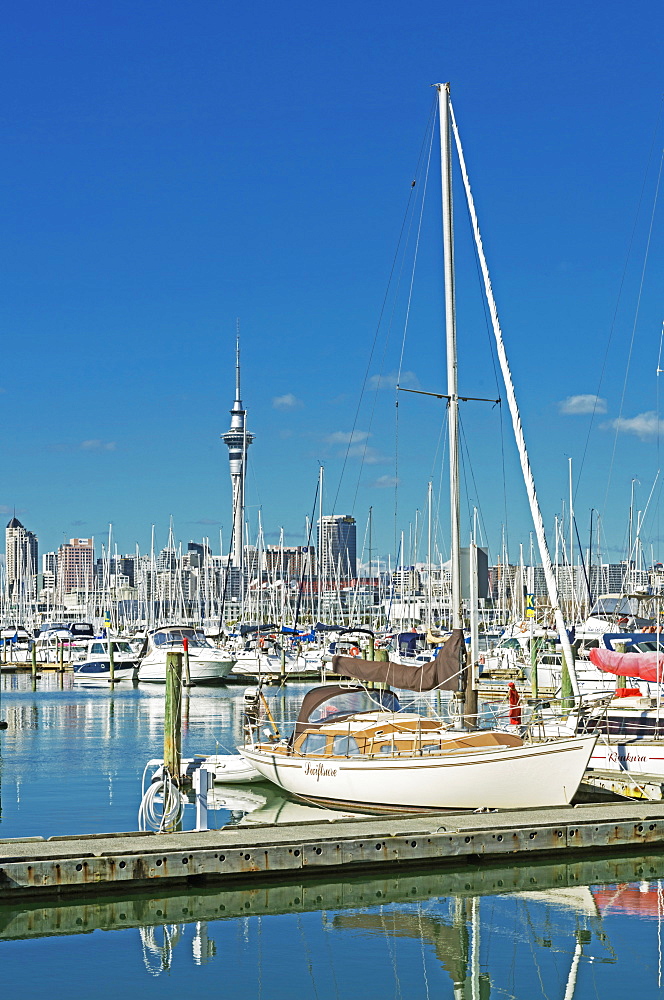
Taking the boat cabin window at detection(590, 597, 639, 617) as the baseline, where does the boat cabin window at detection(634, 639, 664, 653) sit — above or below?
below

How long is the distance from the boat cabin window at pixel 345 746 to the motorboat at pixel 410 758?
20 mm

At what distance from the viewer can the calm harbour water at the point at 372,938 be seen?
1482 centimetres

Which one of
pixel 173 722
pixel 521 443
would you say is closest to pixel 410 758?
pixel 173 722

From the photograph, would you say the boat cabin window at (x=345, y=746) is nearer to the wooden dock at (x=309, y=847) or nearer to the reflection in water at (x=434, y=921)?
the wooden dock at (x=309, y=847)

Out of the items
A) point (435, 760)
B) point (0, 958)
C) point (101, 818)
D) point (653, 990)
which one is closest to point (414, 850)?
point (435, 760)

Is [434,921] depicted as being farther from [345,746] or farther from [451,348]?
[451,348]

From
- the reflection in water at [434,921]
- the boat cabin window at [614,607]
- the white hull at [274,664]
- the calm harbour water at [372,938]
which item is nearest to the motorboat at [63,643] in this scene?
the white hull at [274,664]

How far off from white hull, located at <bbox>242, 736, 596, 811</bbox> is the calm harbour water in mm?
2115

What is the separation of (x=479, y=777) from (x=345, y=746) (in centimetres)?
322

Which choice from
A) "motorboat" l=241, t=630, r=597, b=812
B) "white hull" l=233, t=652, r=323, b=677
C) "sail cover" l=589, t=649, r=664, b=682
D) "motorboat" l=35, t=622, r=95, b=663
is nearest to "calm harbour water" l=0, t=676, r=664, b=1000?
"motorboat" l=241, t=630, r=597, b=812

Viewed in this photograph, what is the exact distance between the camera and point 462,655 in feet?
82.2

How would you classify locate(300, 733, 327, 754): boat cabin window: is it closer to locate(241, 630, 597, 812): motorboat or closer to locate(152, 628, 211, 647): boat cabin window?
locate(241, 630, 597, 812): motorboat

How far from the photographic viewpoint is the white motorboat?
68562 millimetres

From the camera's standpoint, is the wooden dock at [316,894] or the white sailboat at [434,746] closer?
the wooden dock at [316,894]
